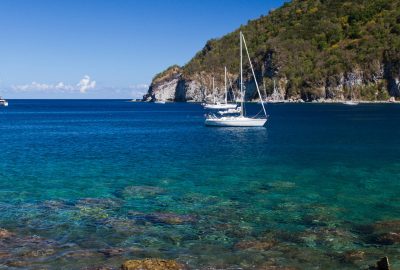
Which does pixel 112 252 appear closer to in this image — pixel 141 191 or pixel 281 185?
pixel 141 191

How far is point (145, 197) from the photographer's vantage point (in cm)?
2377

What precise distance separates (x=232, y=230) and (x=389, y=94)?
17402cm

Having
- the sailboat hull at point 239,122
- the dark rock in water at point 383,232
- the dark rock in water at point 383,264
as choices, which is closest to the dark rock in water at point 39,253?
the dark rock in water at point 383,264

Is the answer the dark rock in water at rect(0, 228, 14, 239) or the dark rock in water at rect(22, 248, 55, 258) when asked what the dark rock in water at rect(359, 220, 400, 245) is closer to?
the dark rock in water at rect(22, 248, 55, 258)

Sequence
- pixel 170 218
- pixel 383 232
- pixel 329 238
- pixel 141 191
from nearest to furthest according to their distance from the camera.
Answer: pixel 329 238, pixel 383 232, pixel 170 218, pixel 141 191

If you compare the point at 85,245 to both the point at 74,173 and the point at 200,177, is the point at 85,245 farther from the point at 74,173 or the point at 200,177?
the point at 74,173

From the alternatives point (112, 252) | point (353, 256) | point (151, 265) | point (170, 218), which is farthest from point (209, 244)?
point (353, 256)

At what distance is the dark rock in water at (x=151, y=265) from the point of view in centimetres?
1330

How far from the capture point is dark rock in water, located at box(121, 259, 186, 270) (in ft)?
43.7

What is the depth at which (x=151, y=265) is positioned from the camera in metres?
13.4

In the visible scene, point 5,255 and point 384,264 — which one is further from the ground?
point 384,264

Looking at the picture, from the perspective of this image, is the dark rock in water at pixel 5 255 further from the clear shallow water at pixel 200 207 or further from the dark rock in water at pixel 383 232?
the dark rock in water at pixel 383 232

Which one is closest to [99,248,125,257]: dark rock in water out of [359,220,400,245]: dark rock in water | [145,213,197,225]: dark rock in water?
[145,213,197,225]: dark rock in water

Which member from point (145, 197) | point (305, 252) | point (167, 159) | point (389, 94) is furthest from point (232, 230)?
point (389, 94)
